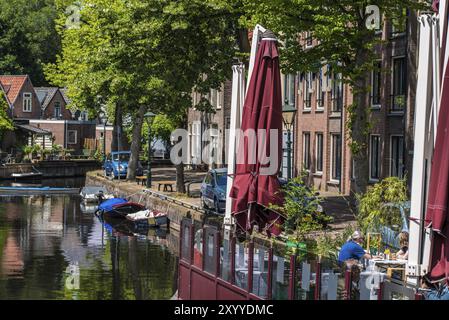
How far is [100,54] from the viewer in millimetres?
40219

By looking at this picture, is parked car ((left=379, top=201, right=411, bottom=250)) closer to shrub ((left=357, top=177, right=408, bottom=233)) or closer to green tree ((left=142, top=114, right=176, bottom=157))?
shrub ((left=357, top=177, right=408, bottom=233))

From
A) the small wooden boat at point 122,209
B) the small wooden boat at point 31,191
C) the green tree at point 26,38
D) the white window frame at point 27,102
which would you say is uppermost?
the green tree at point 26,38

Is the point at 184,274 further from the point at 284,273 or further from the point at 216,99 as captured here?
the point at 216,99

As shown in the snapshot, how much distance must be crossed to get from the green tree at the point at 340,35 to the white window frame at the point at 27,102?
225 ft

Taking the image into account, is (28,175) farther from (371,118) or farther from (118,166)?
(371,118)

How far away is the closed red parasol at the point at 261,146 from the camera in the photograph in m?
17.4

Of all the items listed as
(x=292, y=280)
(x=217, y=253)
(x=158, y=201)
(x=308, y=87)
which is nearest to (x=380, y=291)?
(x=292, y=280)

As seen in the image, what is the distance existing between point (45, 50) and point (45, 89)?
9.34 m

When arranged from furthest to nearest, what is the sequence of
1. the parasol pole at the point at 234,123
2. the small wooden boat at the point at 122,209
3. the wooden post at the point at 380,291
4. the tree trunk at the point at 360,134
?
the small wooden boat at the point at 122,209 < the tree trunk at the point at 360,134 < the parasol pole at the point at 234,123 < the wooden post at the point at 380,291

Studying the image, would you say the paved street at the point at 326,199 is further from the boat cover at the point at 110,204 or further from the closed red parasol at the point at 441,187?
the closed red parasol at the point at 441,187

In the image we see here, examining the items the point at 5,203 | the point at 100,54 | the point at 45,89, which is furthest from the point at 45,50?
the point at 100,54

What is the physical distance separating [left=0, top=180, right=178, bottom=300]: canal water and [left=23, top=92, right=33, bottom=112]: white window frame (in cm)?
5047

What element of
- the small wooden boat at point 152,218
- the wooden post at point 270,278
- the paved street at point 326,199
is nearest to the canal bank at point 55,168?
the paved street at point 326,199

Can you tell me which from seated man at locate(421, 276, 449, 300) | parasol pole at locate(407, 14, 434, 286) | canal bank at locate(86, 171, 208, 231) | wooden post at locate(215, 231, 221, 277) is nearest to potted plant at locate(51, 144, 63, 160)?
canal bank at locate(86, 171, 208, 231)
